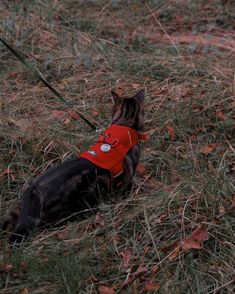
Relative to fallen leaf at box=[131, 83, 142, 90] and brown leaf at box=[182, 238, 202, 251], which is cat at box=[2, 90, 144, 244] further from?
fallen leaf at box=[131, 83, 142, 90]

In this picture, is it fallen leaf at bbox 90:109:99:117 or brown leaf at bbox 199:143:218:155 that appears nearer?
brown leaf at bbox 199:143:218:155

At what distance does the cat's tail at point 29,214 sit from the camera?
161 inches

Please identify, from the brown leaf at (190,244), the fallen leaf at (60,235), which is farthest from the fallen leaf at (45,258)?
the brown leaf at (190,244)

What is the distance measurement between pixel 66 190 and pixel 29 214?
290 mm

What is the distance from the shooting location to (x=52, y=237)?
13.7 ft

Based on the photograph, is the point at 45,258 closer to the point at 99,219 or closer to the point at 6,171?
the point at 99,219

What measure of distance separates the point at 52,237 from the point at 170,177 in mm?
1155

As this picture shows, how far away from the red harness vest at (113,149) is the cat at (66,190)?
1 cm

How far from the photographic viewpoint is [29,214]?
4.13 meters

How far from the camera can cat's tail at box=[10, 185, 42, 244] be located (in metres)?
4.08

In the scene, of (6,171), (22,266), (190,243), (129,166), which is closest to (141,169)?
(129,166)

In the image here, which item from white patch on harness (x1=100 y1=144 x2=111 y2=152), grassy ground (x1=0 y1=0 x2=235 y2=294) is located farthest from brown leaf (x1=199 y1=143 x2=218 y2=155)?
white patch on harness (x1=100 y1=144 x2=111 y2=152)

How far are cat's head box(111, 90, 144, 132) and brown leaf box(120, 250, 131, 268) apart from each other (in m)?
1.15

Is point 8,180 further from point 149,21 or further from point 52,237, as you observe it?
point 149,21
